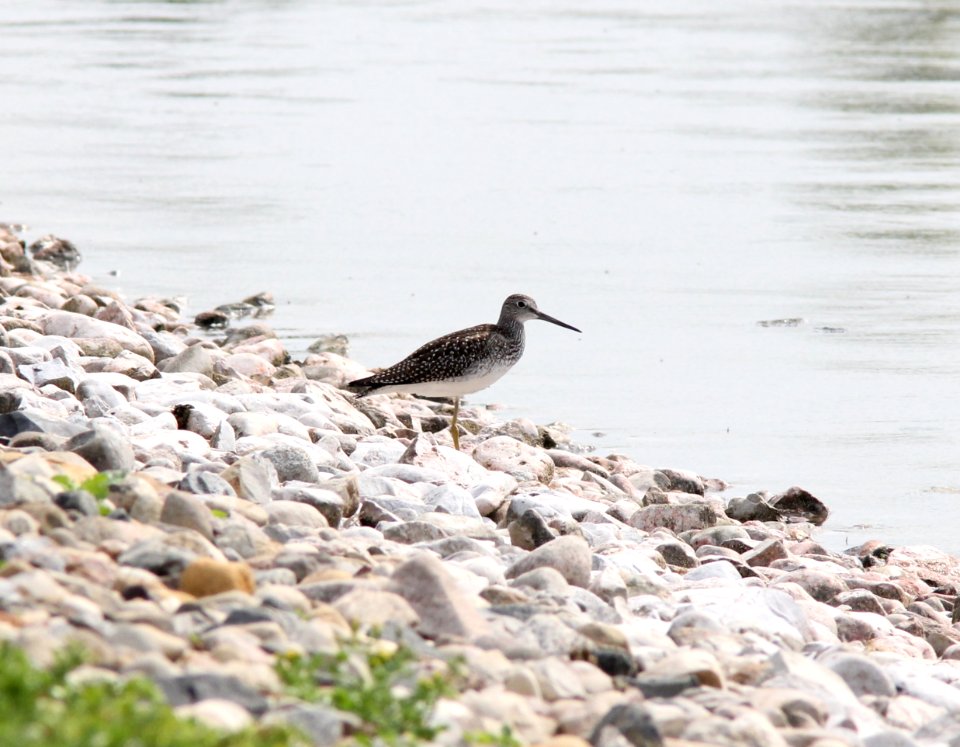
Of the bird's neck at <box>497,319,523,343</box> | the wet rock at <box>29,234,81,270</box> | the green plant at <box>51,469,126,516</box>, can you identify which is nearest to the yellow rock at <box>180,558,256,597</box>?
the green plant at <box>51,469,126,516</box>

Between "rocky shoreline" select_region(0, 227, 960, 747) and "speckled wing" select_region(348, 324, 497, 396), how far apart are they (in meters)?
0.29

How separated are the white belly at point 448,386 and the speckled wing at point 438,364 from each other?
0.07 ft

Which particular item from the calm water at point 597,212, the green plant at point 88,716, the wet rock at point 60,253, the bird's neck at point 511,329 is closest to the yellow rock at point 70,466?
the green plant at point 88,716

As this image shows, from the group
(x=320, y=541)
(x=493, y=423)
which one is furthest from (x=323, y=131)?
(x=320, y=541)

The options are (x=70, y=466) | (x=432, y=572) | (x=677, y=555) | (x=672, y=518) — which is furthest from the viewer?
(x=672, y=518)

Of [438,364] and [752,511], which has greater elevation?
[438,364]

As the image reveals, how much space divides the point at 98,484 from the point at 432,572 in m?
1.16

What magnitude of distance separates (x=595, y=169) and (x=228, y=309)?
656 centimetres

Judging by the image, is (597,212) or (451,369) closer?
(451,369)

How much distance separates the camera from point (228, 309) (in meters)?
12.6

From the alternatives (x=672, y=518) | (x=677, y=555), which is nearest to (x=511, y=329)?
(x=672, y=518)

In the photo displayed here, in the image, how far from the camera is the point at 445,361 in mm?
9172

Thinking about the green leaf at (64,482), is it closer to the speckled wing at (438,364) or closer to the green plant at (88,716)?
the green plant at (88,716)

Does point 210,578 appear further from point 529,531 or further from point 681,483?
point 681,483
